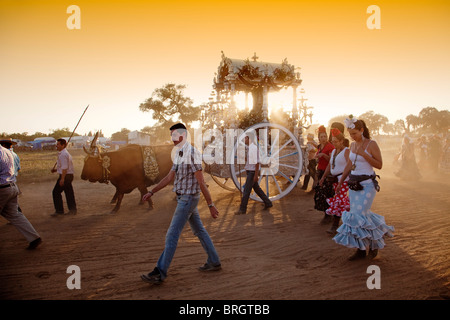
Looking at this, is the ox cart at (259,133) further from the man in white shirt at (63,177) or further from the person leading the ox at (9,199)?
the person leading the ox at (9,199)

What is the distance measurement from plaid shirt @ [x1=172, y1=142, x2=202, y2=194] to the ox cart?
3.39 meters

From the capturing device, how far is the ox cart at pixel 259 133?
24.5ft

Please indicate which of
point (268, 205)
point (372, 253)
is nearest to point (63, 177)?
point (268, 205)

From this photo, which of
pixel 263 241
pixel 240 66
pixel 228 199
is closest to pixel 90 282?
pixel 263 241

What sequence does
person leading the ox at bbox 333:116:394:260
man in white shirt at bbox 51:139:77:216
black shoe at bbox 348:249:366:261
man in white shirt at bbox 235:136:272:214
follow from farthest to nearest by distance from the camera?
man in white shirt at bbox 51:139:77:216 < man in white shirt at bbox 235:136:272:214 < black shoe at bbox 348:249:366:261 < person leading the ox at bbox 333:116:394:260

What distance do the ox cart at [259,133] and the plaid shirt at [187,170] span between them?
339 cm

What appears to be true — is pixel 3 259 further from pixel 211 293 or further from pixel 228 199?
pixel 228 199

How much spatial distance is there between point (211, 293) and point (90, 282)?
1.58 meters

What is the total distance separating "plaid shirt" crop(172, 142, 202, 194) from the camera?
354cm

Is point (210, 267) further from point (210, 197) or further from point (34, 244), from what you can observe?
point (34, 244)

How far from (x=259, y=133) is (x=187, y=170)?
4606 mm

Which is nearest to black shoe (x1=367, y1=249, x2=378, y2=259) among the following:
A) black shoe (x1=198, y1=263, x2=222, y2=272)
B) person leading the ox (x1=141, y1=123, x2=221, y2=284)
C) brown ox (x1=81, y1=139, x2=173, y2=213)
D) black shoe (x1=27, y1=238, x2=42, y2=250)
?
black shoe (x1=198, y1=263, x2=222, y2=272)

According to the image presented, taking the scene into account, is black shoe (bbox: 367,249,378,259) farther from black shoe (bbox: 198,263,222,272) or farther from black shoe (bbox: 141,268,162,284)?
black shoe (bbox: 141,268,162,284)
